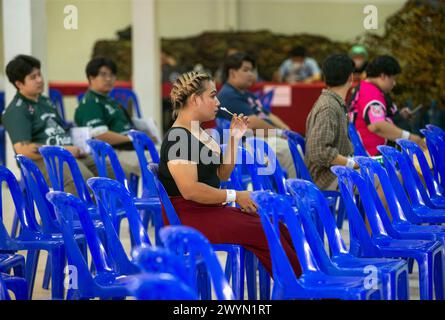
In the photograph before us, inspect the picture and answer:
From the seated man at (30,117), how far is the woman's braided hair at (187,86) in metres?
1.91

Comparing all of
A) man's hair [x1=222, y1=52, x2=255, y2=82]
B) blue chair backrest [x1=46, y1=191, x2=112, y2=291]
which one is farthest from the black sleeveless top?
man's hair [x1=222, y1=52, x2=255, y2=82]

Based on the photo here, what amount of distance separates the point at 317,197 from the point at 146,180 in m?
2.16

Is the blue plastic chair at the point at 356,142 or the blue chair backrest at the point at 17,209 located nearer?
the blue chair backrest at the point at 17,209

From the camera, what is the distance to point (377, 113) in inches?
283

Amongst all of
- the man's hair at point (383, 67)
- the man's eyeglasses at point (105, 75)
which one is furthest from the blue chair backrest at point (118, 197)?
the man's eyeglasses at point (105, 75)

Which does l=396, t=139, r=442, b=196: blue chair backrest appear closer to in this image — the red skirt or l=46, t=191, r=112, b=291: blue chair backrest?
the red skirt

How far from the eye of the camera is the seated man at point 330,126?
611 centimetres

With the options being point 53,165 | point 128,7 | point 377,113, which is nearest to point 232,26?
point 128,7

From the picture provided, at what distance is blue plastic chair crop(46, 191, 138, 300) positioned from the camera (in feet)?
13.3

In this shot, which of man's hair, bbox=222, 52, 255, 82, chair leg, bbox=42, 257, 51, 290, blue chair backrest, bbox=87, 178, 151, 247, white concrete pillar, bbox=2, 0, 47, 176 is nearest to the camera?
blue chair backrest, bbox=87, 178, 151, 247

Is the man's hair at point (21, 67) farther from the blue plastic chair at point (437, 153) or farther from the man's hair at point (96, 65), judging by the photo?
the blue plastic chair at point (437, 153)

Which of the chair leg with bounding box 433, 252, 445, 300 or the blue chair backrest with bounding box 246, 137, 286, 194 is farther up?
the blue chair backrest with bounding box 246, 137, 286, 194

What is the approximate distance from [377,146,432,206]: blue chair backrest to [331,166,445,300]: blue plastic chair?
68 cm
